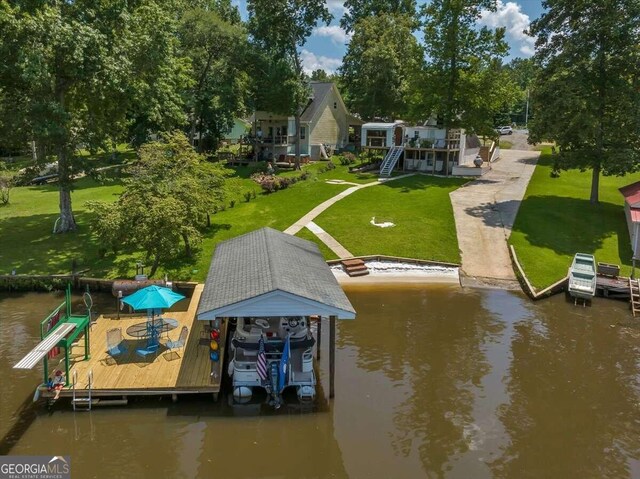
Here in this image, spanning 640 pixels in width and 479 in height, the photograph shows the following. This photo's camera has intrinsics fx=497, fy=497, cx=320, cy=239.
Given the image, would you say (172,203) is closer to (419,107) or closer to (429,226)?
(429,226)

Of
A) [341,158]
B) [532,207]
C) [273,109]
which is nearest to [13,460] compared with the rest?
[532,207]

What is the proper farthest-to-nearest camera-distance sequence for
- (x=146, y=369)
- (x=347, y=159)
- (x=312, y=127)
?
(x=312, y=127)
(x=347, y=159)
(x=146, y=369)

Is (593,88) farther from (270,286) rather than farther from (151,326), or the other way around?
(151,326)

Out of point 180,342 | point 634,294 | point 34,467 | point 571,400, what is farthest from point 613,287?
point 34,467

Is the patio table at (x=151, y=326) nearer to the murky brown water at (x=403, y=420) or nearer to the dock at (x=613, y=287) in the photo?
the murky brown water at (x=403, y=420)

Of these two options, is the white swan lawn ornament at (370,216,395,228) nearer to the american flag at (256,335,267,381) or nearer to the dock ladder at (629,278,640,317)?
the dock ladder at (629,278,640,317)
